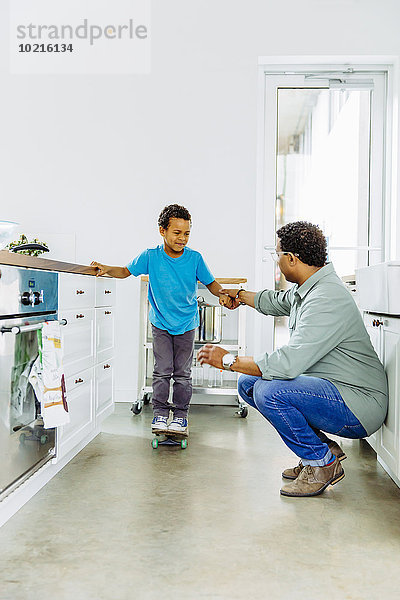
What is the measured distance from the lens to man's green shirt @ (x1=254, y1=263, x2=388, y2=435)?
2064mm

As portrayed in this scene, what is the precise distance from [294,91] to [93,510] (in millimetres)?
3120

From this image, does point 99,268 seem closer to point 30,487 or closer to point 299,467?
point 30,487

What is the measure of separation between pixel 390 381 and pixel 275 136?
7.82 feet

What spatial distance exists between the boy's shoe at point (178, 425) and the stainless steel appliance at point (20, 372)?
0.79 meters

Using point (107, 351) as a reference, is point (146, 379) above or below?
below

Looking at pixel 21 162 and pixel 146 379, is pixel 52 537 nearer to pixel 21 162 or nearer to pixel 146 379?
pixel 146 379

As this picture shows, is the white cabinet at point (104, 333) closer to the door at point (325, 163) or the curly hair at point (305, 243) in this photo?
the curly hair at point (305, 243)

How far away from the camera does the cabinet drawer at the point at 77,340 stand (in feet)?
7.68

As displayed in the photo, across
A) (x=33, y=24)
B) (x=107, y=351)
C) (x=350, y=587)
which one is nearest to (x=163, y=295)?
(x=107, y=351)

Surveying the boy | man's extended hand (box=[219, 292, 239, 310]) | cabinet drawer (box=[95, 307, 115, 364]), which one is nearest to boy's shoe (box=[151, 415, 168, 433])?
the boy

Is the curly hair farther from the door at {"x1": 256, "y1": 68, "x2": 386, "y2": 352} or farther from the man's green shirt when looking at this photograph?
the door at {"x1": 256, "y1": 68, "x2": 386, "y2": 352}

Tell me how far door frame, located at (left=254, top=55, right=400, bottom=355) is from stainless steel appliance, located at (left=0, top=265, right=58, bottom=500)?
2193 millimetres

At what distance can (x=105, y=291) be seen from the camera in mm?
3074

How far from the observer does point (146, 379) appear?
3957 millimetres
